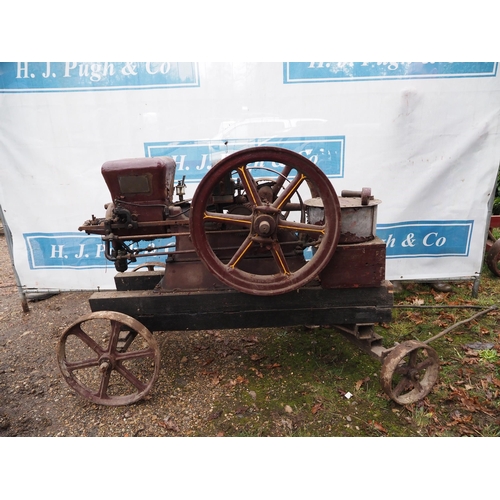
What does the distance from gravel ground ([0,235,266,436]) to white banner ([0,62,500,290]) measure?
1.35 metres

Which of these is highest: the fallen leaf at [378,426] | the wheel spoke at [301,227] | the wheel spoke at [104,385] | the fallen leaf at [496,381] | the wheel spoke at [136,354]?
the wheel spoke at [301,227]

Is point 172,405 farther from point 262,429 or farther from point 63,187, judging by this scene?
point 63,187

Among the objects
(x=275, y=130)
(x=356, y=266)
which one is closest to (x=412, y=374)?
(x=356, y=266)

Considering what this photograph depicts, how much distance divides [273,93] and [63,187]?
8.14ft

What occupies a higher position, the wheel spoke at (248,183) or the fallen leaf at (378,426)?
the wheel spoke at (248,183)

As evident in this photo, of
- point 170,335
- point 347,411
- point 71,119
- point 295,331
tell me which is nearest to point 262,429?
point 347,411

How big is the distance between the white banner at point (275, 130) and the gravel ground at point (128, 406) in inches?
53.3

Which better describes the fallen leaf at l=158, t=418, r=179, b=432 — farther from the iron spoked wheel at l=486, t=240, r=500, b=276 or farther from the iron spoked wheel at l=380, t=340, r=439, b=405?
the iron spoked wheel at l=486, t=240, r=500, b=276

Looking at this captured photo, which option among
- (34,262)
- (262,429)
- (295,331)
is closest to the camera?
(262,429)

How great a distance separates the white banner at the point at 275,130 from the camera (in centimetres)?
361

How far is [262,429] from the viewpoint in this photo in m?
2.41

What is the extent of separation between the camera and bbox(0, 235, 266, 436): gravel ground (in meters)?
2.53

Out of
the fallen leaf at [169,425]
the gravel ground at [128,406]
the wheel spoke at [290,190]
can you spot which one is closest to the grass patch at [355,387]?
the gravel ground at [128,406]

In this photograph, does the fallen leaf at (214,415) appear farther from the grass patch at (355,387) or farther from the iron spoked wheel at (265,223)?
the iron spoked wheel at (265,223)
